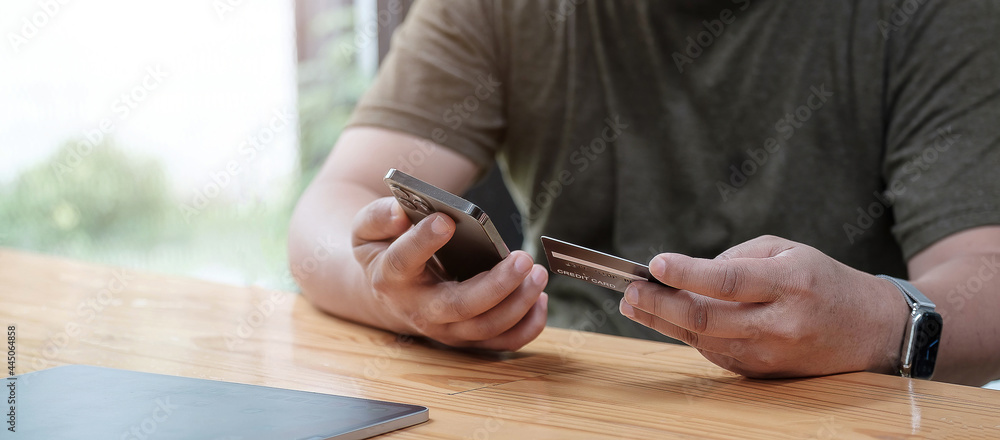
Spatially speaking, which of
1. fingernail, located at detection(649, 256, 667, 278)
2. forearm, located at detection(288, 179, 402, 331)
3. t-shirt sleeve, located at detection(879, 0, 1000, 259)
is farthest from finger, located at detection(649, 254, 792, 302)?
t-shirt sleeve, located at detection(879, 0, 1000, 259)

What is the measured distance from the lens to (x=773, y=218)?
3.45 feet

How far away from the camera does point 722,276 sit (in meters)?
0.51

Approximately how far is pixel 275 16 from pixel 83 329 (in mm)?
1971

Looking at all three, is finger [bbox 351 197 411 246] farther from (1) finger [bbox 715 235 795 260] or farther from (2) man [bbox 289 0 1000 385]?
(1) finger [bbox 715 235 795 260]

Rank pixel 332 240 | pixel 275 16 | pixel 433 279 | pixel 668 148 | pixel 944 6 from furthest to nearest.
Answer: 1. pixel 275 16
2. pixel 668 148
3. pixel 944 6
4. pixel 332 240
5. pixel 433 279

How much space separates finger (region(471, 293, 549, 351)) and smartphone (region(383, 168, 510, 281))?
0.19ft

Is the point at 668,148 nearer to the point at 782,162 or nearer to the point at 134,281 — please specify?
the point at 782,162

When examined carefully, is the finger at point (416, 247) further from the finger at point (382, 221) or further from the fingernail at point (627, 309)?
the fingernail at point (627, 309)

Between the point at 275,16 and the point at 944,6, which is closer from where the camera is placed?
the point at 944,6

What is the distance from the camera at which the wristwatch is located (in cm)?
62

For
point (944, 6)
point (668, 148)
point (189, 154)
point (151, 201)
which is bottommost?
point (151, 201)

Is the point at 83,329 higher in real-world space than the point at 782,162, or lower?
lower

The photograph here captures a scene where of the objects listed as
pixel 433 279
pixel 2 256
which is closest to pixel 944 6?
pixel 433 279

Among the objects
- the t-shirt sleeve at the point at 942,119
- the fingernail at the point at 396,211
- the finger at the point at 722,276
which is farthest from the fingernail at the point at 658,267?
the t-shirt sleeve at the point at 942,119
